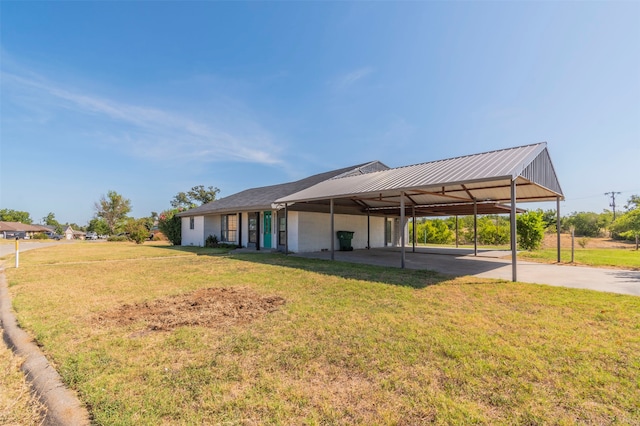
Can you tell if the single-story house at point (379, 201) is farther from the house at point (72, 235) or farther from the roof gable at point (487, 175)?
the house at point (72, 235)

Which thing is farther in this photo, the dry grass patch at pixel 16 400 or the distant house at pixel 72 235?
the distant house at pixel 72 235

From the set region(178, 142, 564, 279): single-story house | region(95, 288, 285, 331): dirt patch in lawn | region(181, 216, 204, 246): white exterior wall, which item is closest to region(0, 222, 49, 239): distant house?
region(181, 216, 204, 246): white exterior wall

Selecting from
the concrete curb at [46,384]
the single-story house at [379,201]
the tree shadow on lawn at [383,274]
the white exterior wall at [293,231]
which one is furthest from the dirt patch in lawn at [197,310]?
the white exterior wall at [293,231]

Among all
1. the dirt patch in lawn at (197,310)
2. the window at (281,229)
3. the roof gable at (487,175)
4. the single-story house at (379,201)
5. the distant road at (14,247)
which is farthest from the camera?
the distant road at (14,247)

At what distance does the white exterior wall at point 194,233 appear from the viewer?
20.1m

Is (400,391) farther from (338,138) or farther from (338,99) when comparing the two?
(338,138)

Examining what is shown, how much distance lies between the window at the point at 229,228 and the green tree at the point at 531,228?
680 inches

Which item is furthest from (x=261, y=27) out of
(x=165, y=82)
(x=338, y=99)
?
(x=165, y=82)

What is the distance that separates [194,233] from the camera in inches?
827

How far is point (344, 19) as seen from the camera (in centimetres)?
1241

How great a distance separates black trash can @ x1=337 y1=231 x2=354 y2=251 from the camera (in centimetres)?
1502

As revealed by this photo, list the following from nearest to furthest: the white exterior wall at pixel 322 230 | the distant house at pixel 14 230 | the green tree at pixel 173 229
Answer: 1. the white exterior wall at pixel 322 230
2. the green tree at pixel 173 229
3. the distant house at pixel 14 230

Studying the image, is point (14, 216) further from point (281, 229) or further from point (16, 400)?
point (16, 400)

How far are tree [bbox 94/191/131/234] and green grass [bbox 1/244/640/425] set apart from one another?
54.7 metres
